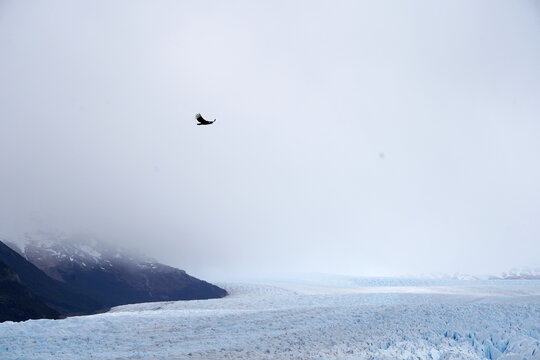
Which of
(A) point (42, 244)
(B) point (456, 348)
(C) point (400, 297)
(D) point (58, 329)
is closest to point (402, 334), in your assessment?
(B) point (456, 348)

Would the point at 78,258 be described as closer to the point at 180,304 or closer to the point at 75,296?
the point at 75,296

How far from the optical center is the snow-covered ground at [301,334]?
16422 millimetres

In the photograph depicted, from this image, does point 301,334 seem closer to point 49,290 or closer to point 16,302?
point 16,302

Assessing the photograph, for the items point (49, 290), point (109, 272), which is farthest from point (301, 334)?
point (109, 272)

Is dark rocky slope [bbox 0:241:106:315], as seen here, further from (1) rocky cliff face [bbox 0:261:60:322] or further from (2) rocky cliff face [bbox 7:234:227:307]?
(1) rocky cliff face [bbox 0:261:60:322]

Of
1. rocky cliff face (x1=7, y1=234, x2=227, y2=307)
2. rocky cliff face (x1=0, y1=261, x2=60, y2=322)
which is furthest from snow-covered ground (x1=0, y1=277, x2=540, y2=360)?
rocky cliff face (x1=7, y1=234, x2=227, y2=307)

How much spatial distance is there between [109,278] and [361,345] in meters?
62.4

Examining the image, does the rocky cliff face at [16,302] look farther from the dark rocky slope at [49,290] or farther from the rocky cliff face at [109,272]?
the rocky cliff face at [109,272]

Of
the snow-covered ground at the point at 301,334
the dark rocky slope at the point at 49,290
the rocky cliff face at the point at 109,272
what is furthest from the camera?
the rocky cliff face at the point at 109,272

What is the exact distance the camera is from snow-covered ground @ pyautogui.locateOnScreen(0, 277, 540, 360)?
53.9ft

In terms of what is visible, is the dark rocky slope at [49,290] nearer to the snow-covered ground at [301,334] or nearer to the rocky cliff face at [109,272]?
the rocky cliff face at [109,272]

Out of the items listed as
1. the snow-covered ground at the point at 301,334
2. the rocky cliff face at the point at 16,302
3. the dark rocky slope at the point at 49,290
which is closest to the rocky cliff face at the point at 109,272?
the dark rocky slope at the point at 49,290

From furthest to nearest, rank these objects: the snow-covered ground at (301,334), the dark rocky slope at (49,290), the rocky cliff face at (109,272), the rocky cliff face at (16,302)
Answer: the rocky cliff face at (109,272), the dark rocky slope at (49,290), the rocky cliff face at (16,302), the snow-covered ground at (301,334)

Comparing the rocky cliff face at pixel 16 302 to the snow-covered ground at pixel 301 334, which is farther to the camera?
the rocky cliff face at pixel 16 302
